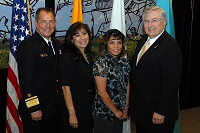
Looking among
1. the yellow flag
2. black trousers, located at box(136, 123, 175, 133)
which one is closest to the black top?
black trousers, located at box(136, 123, 175, 133)

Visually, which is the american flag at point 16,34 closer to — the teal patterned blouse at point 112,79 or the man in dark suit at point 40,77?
the man in dark suit at point 40,77

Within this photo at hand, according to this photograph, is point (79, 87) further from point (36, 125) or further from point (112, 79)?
point (36, 125)

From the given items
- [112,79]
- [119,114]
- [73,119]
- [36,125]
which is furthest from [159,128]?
[36,125]

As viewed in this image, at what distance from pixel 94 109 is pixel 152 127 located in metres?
0.50

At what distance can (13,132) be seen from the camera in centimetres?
315

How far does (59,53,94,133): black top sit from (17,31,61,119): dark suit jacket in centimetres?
8

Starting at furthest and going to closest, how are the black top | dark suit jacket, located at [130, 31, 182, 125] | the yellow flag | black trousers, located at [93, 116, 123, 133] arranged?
the yellow flag
black trousers, located at [93, 116, 123, 133]
the black top
dark suit jacket, located at [130, 31, 182, 125]

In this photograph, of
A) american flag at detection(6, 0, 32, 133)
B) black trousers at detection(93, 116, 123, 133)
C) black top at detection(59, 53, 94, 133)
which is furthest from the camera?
american flag at detection(6, 0, 32, 133)

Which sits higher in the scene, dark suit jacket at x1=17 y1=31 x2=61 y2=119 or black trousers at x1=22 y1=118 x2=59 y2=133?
dark suit jacket at x1=17 y1=31 x2=61 y2=119

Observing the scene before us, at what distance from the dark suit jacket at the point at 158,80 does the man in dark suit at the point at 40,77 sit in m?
0.66

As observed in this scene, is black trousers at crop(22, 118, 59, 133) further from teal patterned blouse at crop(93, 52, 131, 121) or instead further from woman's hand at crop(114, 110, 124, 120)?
woman's hand at crop(114, 110, 124, 120)

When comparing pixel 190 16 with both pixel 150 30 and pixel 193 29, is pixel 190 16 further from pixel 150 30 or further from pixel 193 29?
pixel 150 30

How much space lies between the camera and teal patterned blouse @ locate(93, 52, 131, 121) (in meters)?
2.40

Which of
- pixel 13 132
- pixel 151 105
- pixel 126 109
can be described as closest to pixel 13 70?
pixel 13 132
